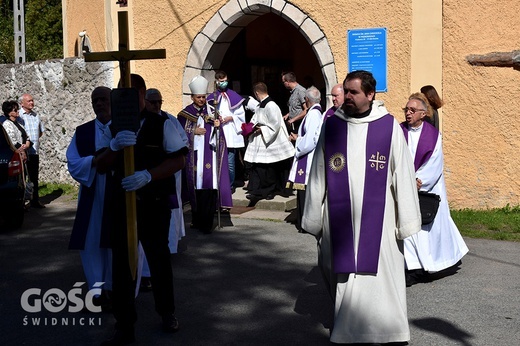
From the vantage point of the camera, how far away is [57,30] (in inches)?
1115

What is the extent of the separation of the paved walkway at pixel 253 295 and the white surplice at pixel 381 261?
1.40 feet

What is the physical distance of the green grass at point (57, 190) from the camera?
1365 centimetres

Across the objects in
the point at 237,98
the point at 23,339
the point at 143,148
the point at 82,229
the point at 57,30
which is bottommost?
the point at 23,339

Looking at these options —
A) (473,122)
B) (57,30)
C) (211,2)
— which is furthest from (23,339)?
(57,30)

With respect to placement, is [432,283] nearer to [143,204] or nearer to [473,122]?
[143,204]

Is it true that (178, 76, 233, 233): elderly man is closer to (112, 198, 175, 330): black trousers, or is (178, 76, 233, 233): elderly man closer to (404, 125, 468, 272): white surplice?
(404, 125, 468, 272): white surplice

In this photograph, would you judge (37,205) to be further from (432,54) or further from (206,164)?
(432,54)

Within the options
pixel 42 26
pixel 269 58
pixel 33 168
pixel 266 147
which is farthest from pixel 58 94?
pixel 42 26

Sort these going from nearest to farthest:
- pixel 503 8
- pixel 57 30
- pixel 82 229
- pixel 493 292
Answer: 1. pixel 82 229
2. pixel 493 292
3. pixel 503 8
4. pixel 57 30

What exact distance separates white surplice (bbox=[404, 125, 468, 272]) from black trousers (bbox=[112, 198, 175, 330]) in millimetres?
2471

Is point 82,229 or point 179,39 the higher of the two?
point 179,39

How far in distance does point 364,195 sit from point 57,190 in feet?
31.6

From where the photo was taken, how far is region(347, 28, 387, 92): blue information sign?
11164 millimetres

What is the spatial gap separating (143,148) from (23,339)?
1588 millimetres
